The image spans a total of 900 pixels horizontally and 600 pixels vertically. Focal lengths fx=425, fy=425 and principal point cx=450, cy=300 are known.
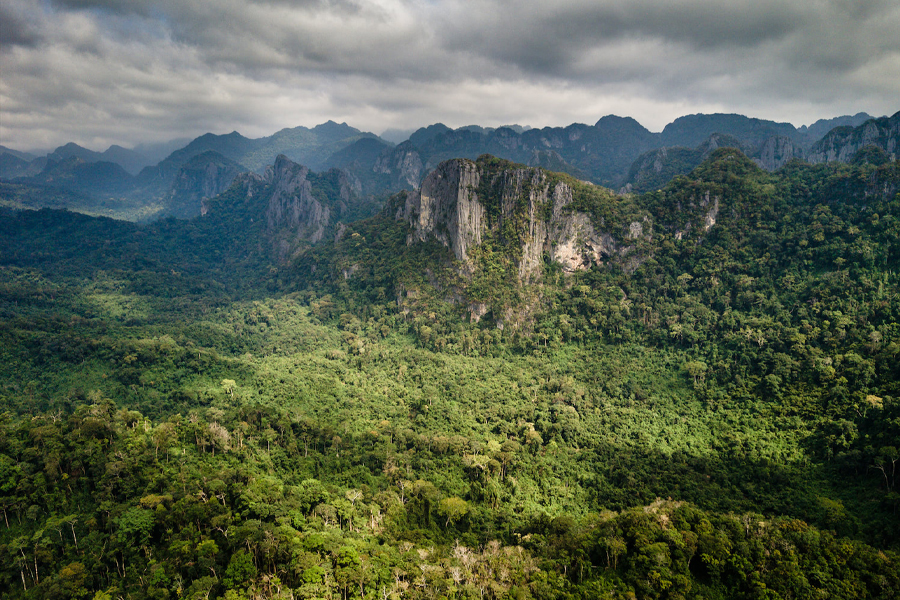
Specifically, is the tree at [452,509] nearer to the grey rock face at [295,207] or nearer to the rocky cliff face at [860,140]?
the rocky cliff face at [860,140]

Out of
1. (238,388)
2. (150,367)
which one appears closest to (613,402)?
(238,388)

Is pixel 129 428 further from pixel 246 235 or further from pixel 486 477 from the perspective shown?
pixel 246 235

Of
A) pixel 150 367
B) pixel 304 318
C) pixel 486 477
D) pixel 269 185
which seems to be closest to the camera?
pixel 486 477

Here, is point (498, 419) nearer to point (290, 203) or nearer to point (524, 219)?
point (524, 219)

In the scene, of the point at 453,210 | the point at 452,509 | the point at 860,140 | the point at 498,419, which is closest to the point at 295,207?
the point at 453,210

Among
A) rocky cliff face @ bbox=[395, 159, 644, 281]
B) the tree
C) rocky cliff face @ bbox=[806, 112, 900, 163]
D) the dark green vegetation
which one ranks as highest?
rocky cliff face @ bbox=[806, 112, 900, 163]

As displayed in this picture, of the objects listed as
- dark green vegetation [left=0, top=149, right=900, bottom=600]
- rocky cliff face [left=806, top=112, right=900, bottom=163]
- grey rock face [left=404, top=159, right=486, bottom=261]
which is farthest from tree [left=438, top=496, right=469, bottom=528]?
rocky cliff face [left=806, top=112, right=900, bottom=163]

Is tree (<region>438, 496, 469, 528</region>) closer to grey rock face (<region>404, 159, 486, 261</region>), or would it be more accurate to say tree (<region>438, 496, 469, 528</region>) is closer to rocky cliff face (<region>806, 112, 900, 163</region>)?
grey rock face (<region>404, 159, 486, 261</region>)
